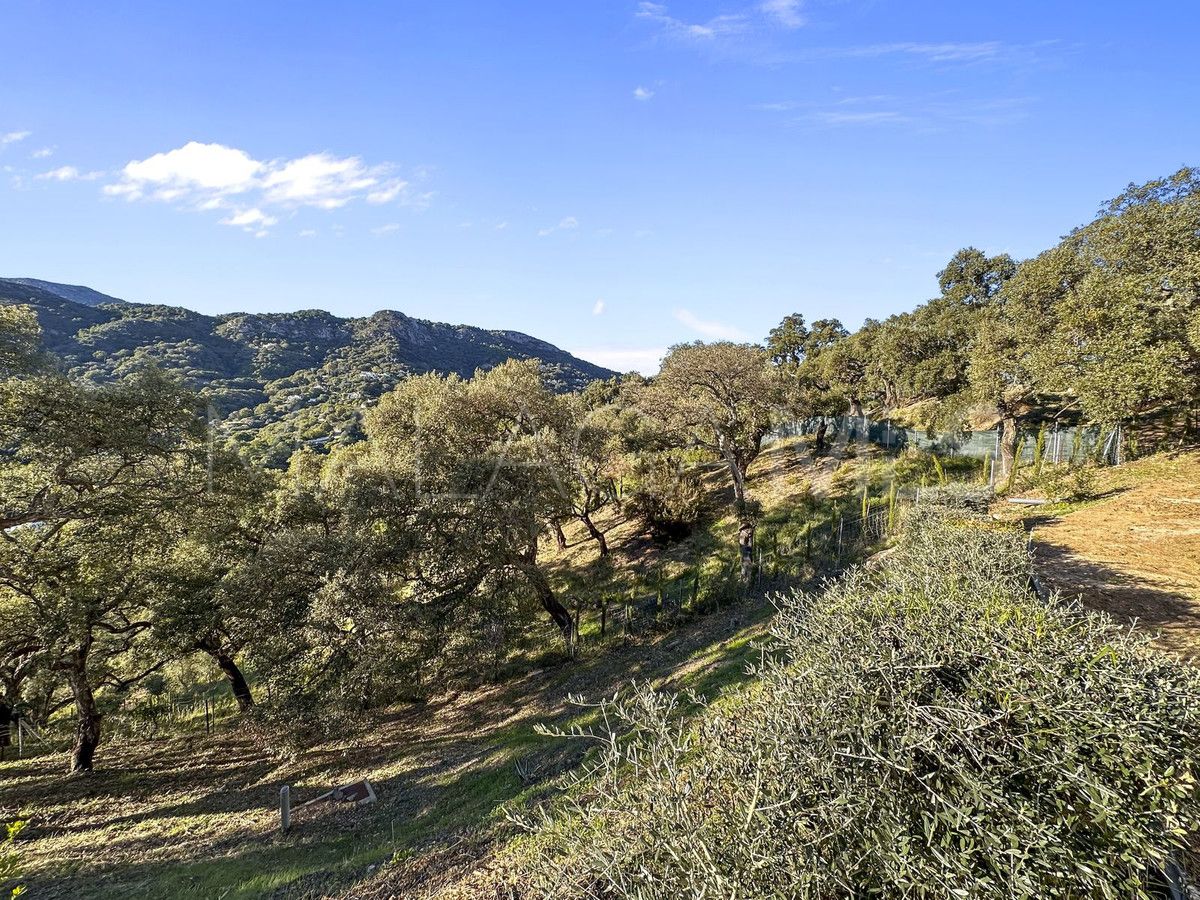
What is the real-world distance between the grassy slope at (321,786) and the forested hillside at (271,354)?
129ft

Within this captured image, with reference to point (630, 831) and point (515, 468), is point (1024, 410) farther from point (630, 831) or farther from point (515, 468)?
point (630, 831)

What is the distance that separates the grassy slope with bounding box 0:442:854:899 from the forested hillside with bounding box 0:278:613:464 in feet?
129

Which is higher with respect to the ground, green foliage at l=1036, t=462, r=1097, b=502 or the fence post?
green foliage at l=1036, t=462, r=1097, b=502

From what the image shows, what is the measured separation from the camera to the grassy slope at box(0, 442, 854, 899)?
9820 mm

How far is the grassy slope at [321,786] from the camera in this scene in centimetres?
982

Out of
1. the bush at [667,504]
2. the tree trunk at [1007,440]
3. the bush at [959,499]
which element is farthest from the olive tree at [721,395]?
the tree trunk at [1007,440]

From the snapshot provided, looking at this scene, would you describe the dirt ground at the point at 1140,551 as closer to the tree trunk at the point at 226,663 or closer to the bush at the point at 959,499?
the bush at the point at 959,499

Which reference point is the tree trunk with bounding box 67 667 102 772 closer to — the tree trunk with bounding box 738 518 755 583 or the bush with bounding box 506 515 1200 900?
the bush with bounding box 506 515 1200 900

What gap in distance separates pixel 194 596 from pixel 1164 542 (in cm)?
2631

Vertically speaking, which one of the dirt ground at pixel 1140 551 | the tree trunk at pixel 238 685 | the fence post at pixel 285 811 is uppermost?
the dirt ground at pixel 1140 551

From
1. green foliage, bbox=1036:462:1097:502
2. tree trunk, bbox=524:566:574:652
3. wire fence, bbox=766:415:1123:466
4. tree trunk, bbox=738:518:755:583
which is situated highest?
wire fence, bbox=766:415:1123:466

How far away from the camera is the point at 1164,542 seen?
11.8 meters

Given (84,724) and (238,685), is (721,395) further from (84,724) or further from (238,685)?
(84,724)

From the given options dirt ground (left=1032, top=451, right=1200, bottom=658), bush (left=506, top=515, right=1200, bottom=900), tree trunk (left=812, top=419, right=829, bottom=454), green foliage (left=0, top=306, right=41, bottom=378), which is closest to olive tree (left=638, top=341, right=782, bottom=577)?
dirt ground (left=1032, top=451, right=1200, bottom=658)
